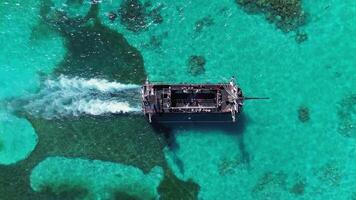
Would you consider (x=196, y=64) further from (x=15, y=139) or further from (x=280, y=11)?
(x=15, y=139)

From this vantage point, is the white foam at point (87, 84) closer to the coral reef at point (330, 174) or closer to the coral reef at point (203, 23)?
the coral reef at point (203, 23)

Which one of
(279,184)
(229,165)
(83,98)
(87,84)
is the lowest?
(279,184)

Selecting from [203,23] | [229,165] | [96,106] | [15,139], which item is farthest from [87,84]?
[229,165]

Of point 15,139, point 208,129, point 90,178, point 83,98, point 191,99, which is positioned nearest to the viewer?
point 191,99

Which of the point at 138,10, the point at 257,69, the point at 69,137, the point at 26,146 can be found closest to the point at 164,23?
the point at 138,10

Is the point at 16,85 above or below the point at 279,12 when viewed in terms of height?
below

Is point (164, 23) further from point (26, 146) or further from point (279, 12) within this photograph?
point (26, 146)

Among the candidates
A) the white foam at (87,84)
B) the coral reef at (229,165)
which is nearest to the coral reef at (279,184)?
the coral reef at (229,165)
